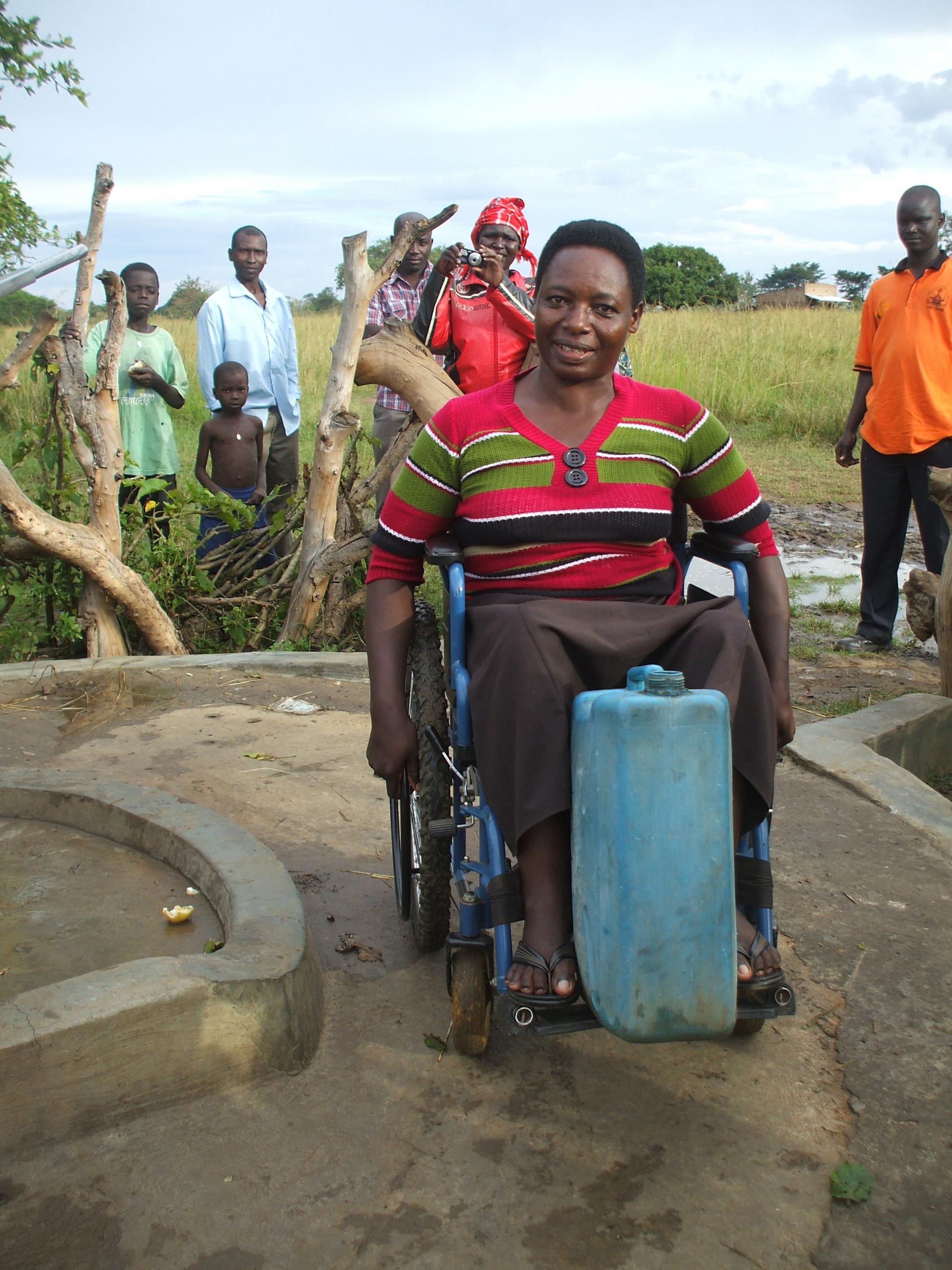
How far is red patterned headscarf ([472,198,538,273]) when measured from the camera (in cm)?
482

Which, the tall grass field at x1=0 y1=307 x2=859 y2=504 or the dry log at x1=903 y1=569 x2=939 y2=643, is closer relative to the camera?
the dry log at x1=903 y1=569 x2=939 y2=643

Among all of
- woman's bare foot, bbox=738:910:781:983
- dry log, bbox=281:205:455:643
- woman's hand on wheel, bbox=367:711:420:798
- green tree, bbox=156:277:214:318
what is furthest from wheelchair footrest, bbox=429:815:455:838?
green tree, bbox=156:277:214:318

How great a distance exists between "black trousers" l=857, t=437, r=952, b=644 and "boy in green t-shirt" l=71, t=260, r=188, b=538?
3773 mm

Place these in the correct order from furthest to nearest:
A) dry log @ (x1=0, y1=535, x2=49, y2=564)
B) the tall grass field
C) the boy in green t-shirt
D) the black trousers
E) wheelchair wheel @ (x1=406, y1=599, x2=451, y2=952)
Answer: the tall grass field < the boy in green t-shirt < the black trousers < dry log @ (x1=0, y1=535, x2=49, y2=564) < wheelchair wheel @ (x1=406, y1=599, x2=451, y2=952)

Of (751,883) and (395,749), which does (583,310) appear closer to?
(395,749)

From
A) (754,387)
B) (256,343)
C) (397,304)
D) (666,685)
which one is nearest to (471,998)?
(666,685)

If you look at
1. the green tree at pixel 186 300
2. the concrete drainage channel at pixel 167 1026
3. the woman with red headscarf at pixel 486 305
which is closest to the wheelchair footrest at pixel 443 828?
the concrete drainage channel at pixel 167 1026

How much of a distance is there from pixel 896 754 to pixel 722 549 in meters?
2.27

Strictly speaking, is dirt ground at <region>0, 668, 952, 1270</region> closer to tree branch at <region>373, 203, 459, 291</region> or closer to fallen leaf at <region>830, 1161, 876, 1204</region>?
fallen leaf at <region>830, 1161, 876, 1204</region>

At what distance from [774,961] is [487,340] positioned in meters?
3.50

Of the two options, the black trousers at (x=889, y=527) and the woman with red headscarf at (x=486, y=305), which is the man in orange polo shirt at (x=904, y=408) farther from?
the woman with red headscarf at (x=486, y=305)

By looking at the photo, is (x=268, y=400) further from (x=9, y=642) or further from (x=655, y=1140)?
(x=655, y=1140)

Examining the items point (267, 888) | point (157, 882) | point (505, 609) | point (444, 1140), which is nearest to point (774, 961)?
point (444, 1140)

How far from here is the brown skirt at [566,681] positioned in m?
2.04
